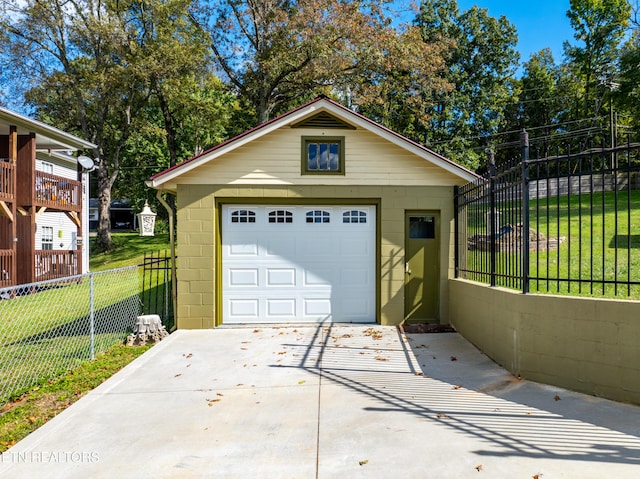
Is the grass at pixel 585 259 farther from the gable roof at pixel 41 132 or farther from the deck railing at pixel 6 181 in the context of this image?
the deck railing at pixel 6 181

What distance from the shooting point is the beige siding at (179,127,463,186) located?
870 centimetres

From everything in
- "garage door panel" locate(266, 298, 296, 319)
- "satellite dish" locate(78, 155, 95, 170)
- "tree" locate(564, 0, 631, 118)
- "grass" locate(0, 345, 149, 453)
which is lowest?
"grass" locate(0, 345, 149, 453)

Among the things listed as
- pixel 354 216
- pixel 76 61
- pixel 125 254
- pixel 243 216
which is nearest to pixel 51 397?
pixel 243 216

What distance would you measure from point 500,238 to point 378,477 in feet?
14.6

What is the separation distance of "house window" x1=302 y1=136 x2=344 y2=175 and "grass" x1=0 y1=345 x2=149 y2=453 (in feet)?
15.8

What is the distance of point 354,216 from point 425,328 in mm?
2707

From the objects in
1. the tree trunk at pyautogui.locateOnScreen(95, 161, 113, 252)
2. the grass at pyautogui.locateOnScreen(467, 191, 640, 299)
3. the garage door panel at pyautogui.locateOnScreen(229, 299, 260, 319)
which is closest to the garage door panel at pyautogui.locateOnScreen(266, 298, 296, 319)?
the garage door panel at pyautogui.locateOnScreen(229, 299, 260, 319)

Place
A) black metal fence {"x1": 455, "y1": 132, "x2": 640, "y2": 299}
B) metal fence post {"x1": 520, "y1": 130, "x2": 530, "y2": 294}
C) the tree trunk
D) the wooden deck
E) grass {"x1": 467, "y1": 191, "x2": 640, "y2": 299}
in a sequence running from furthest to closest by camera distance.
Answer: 1. the tree trunk
2. the wooden deck
3. metal fence post {"x1": 520, "y1": 130, "x2": 530, "y2": 294}
4. grass {"x1": 467, "y1": 191, "x2": 640, "y2": 299}
5. black metal fence {"x1": 455, "y1": 132, "x2": 640, "y2": 299}

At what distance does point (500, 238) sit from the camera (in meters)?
6.56

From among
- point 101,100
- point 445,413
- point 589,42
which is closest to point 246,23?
point 101,100

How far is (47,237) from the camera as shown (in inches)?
821

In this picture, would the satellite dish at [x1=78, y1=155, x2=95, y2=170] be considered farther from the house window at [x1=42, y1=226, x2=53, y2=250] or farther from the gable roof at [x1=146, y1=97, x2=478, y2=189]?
the gable roof at [x1=146, y1=97, x2=478, y2=189]

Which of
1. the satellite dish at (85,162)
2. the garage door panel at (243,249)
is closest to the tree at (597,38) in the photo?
the garage door panel at (243,249)

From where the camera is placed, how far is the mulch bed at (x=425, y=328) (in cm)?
837
